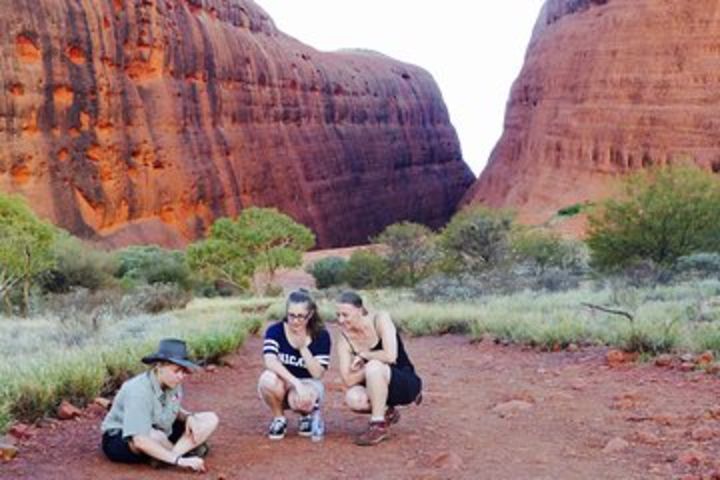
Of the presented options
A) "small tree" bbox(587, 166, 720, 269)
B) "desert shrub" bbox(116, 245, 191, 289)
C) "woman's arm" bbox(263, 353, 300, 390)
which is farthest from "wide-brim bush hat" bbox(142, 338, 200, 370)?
"desert shrub" bbox(116, 245, 191, 289)

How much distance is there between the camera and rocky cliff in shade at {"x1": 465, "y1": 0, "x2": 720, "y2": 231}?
1689 inches

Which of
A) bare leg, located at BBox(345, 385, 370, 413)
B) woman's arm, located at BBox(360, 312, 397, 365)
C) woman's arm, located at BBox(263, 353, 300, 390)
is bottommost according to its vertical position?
bare leg, located at BBox(345, 385, 370, 413)

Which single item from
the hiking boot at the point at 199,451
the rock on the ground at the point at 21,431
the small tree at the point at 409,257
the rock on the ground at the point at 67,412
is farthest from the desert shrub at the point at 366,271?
the hiking boot at the point at 199,451

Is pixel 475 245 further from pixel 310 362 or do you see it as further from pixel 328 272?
pixel 310 362

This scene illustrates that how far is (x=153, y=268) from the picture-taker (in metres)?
34.2

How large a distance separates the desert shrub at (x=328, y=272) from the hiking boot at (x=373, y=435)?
29.6 metres

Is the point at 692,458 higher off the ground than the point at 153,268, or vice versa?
the point at 692,458

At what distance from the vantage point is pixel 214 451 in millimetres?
6609

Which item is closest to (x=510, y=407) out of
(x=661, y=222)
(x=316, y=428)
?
(x=316, y=428)

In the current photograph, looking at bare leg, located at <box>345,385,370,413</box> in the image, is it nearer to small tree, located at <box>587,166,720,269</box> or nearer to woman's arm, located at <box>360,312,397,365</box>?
woman's arm, located at <box>360,312,397,365</box>

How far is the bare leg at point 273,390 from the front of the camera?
22.9 feet

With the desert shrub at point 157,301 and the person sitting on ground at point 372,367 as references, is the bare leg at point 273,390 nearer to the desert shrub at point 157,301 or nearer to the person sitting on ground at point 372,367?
the person sitting on ground at point 372,367

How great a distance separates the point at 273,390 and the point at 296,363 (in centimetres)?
26

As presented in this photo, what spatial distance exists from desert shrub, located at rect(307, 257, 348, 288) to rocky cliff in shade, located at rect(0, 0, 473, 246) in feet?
27.4
